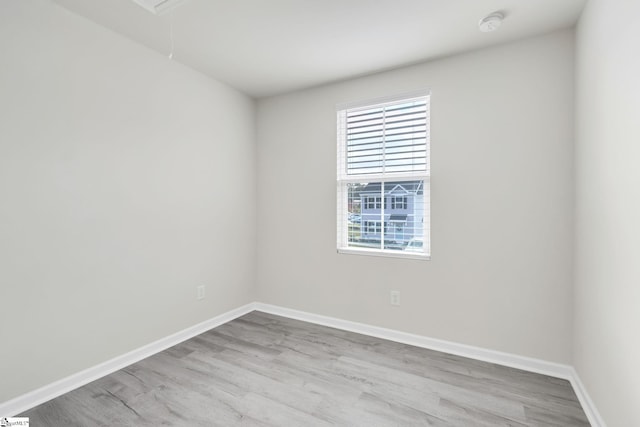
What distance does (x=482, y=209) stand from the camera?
8.16 ft

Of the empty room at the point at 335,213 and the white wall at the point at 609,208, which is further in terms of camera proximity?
the empty room at the point at 335,213

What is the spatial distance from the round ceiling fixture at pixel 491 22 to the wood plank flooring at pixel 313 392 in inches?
99.7

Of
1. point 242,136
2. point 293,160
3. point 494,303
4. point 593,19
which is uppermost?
point 593,19

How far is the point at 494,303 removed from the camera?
2.46m

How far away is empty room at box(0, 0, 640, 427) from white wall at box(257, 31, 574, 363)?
17 mm

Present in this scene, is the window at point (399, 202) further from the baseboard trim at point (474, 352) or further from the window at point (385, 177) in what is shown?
the baseboard trim at point (474, 352)

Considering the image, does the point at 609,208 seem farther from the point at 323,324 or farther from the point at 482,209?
the point at 323,324

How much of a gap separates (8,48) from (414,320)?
3.53m

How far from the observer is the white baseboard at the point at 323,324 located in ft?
6.05

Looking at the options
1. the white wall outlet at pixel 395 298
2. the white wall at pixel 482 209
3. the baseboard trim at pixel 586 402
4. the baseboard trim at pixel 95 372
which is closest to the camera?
the baseboard trim at pixel 586 402

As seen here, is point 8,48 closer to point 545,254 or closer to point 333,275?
point 333,275

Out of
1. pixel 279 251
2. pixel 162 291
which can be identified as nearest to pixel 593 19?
pixel 279 251

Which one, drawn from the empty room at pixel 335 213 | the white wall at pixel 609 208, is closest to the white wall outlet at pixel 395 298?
the empty room at pixel 335 213

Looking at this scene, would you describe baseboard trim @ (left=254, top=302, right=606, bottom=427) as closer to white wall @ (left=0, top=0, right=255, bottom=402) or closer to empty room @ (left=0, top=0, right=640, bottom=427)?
empty room @ (left=0, top=0, right=640, bottom=427)
